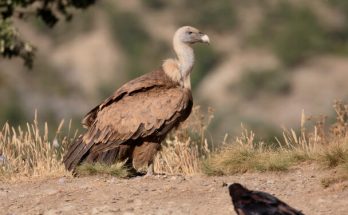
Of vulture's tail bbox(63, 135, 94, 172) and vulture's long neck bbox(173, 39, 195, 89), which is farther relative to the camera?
vulture's long neck bbox(173, 39, 195, 89)

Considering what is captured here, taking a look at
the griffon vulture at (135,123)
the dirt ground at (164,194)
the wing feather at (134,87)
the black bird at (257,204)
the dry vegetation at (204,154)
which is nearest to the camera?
the black bird at (257,204)

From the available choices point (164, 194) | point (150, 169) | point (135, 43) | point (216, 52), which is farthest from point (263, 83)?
point (164, 194)

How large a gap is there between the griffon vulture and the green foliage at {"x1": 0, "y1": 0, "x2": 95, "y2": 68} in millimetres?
3144

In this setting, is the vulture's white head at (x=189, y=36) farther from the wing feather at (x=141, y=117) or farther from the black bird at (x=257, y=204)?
the black bird at (x=257, y=204)

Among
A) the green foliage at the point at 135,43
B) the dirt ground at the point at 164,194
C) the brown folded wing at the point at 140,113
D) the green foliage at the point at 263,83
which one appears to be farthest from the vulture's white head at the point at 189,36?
the green foliage at the point at 263,83

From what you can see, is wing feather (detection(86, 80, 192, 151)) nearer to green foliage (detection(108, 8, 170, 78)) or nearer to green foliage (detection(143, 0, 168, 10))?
green foliage (detection(108, 8, 170, 78))

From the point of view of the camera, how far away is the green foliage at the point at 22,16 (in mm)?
16797

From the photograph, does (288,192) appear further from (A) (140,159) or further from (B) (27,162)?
(B) (27,162)

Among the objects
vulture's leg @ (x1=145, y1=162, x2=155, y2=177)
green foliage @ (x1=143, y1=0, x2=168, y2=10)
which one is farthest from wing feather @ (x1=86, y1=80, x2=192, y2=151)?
green foliage @ (x1=143, y1=0, x2=168, y2=10)

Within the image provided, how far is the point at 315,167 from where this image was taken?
12812 mm

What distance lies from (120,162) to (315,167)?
235cm

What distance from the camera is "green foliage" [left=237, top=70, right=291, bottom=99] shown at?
69312mm

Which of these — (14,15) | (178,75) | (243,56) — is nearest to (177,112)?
(178,75)

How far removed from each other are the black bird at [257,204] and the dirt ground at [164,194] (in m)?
1.23
